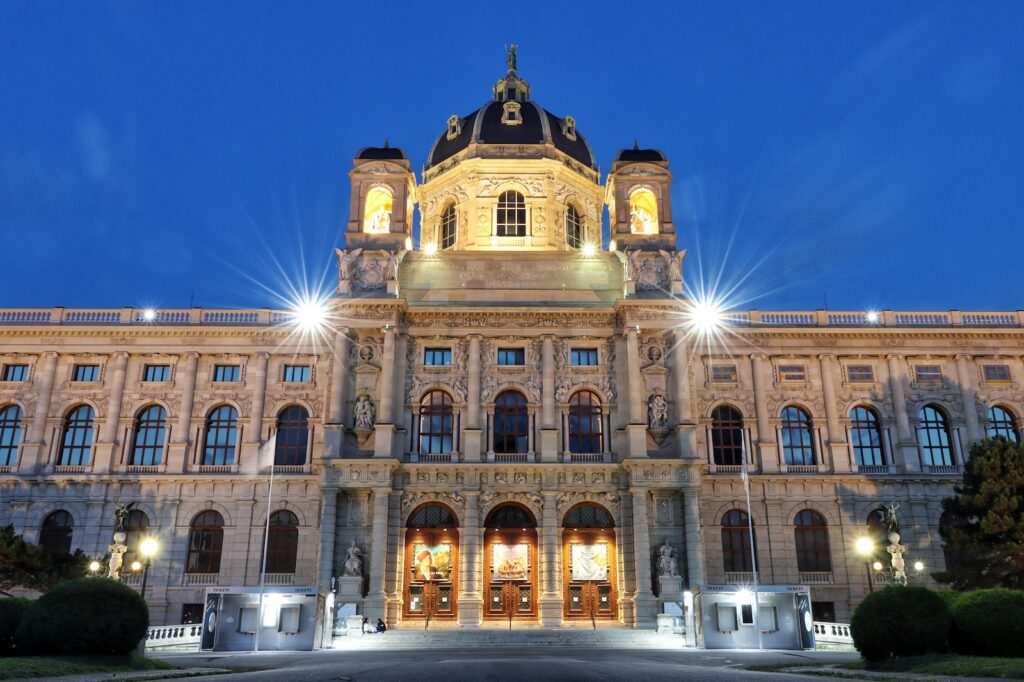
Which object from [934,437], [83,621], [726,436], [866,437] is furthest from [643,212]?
[83,621]

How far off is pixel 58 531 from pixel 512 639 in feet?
84.3

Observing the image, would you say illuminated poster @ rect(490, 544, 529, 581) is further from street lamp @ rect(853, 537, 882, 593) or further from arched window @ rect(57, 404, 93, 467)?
arched window @ rect(57, 404, 93, 467)

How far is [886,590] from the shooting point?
2117 cm

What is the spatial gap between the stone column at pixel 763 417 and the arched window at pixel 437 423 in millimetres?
16369

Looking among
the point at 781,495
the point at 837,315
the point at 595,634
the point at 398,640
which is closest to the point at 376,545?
the point at 398,640

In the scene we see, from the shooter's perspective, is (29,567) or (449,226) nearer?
(29,567)

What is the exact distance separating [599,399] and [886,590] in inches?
941

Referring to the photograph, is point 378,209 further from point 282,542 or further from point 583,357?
point 282,542

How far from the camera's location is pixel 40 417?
45.5 meters

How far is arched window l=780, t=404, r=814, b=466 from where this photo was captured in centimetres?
4581

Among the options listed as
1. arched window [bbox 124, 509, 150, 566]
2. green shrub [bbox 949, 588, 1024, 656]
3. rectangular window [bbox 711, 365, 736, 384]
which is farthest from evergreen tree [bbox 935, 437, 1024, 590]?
arched window [bbox 124, 509, 150, 566]

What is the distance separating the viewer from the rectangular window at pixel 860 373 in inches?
1847

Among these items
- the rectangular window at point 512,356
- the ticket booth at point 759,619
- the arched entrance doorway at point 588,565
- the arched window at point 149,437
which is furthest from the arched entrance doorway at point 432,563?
the arched window at point 149,437

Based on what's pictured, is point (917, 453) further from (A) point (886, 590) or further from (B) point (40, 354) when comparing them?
(B) point (40, 354)
